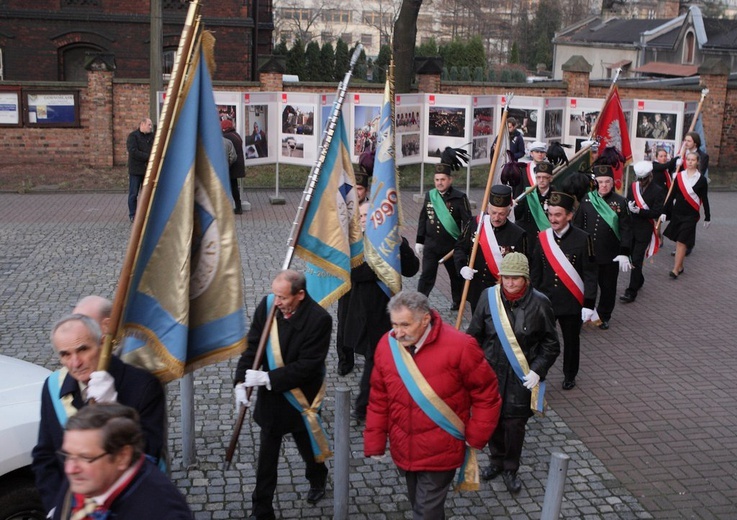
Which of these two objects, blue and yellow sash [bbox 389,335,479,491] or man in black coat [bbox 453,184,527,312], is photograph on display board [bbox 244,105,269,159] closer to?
man in black coat [bbox 453,184,527,312]

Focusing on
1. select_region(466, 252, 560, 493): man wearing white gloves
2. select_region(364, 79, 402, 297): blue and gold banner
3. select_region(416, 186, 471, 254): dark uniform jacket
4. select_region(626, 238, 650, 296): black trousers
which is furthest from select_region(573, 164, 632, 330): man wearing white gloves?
select_region(466, 252, 560, 493): man wearing white gloves

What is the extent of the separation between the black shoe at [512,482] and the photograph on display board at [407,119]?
12.6m

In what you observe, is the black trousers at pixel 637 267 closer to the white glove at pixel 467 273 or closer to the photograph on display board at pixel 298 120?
the white glove at pixel 467 273

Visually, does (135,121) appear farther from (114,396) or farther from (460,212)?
(114,396)

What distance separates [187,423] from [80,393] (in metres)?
2.43

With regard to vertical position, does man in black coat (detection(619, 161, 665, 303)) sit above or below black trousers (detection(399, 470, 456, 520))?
above

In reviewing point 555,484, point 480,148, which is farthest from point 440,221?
point 480,148

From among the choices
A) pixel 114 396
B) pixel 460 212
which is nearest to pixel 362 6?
pixel 460 212

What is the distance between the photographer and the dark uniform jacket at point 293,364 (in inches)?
229

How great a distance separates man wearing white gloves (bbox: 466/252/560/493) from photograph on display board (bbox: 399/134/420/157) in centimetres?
1258

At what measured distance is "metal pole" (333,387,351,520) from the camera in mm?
5771

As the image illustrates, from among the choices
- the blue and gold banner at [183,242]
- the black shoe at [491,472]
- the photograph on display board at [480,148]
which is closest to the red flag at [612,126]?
the photograph on display board at [480,148]

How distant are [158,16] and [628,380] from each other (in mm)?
13238

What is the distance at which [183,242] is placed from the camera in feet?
15.9
